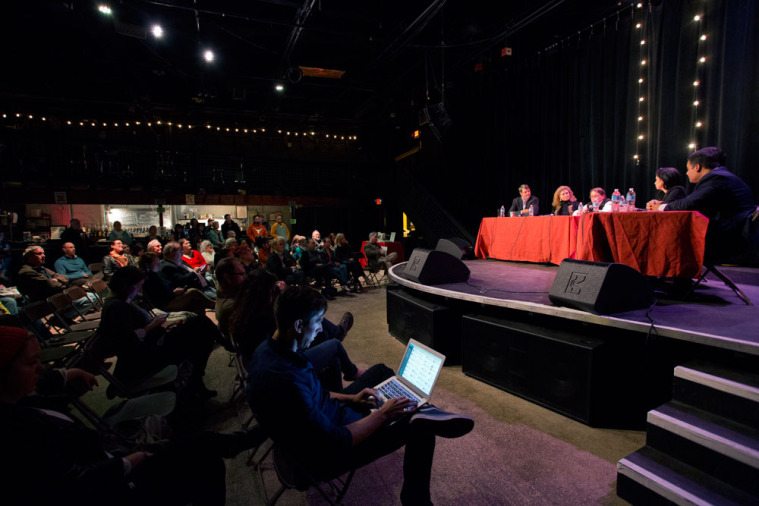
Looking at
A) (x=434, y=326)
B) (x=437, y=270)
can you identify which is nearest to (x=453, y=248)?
(x=437, y=270)

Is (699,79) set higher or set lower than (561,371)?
higher

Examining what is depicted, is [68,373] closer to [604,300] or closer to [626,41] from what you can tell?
[604,300]

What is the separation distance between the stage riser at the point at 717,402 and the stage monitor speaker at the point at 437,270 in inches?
88.2

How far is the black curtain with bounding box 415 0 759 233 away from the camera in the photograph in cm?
496

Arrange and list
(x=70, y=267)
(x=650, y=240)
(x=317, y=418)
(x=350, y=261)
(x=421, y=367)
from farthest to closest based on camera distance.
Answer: (x=350, y=261) → (x=70, y=267) → (x=650, y=240) → (x=421, y=367) → (x=317, y=418)

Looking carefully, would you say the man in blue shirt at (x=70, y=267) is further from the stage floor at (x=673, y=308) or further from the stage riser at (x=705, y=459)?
the stage riser at (x=705, y=459)

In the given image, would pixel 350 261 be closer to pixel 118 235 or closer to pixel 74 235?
pixel 118 235

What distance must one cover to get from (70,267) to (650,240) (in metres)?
8.74

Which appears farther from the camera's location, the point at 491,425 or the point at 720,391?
the point at 491,425

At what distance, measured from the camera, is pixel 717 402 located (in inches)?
73.2


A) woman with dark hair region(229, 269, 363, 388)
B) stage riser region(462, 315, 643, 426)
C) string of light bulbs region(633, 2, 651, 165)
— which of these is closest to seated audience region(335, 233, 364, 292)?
stage riser region(462, 315, 643, 426)

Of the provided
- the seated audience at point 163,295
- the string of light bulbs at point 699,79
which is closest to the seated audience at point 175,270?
the seated audience at point 163,295

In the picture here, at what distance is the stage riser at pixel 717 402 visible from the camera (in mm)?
1745

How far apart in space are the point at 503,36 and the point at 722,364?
A: 692 cm
